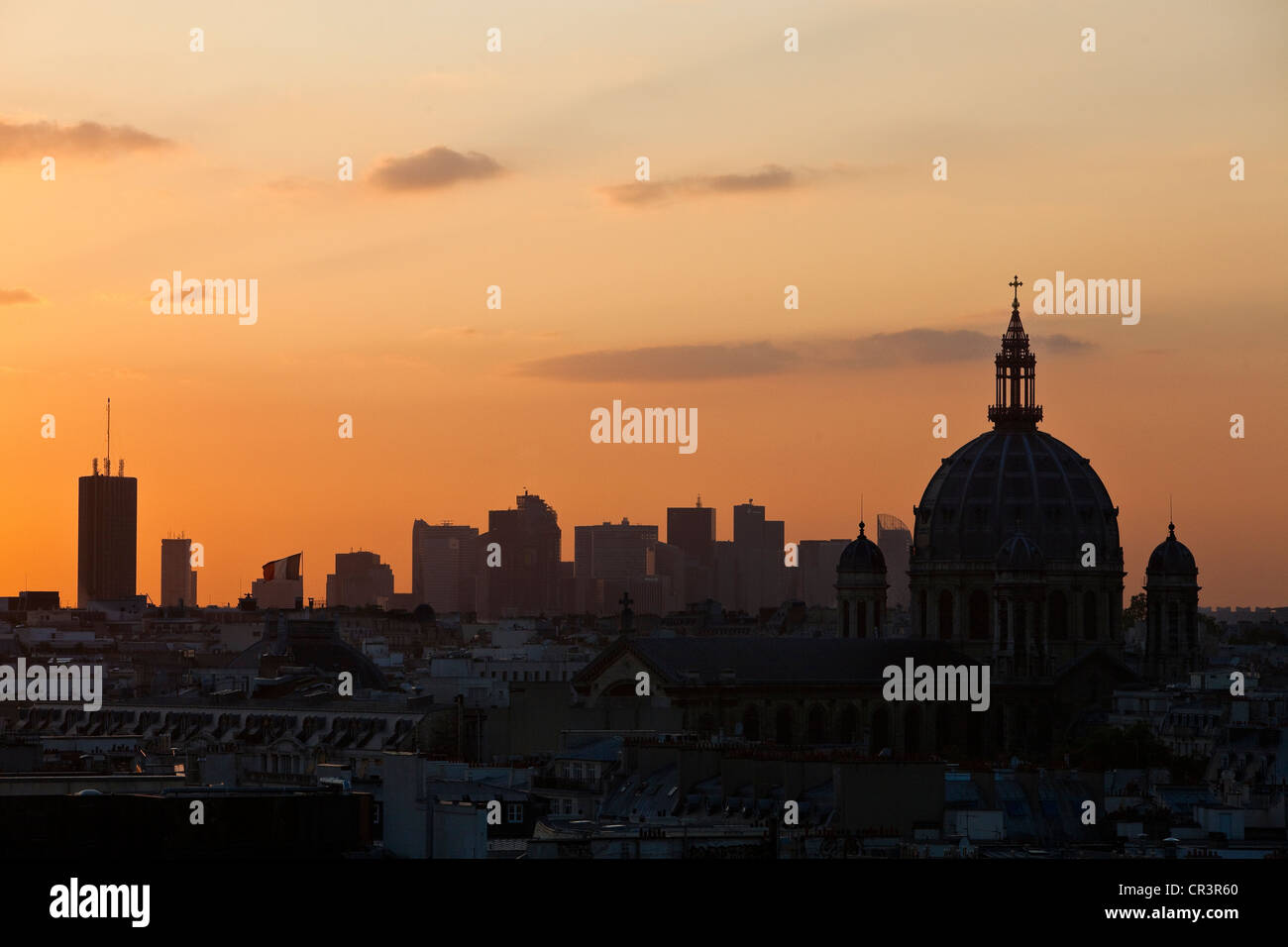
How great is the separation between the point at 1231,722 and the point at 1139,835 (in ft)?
246

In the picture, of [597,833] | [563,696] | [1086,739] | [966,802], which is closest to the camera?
[597,833]

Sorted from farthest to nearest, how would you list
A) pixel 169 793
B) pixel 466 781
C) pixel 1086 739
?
pixel 1086 739, pixel 466 781, pixel 169 793

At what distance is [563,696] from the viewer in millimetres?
161500

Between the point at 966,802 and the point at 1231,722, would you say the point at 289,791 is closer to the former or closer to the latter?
the point at 966,802

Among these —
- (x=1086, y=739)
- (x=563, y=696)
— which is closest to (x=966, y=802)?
(x=563, y=696)

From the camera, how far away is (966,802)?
97000 millimetres

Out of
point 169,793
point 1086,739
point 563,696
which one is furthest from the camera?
point 1086,739
